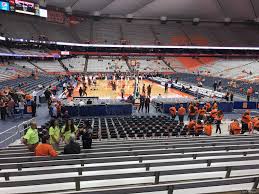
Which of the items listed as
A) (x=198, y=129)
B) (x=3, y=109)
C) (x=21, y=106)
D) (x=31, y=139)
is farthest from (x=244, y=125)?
(x=21, y=106)

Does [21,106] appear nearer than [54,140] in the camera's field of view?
No

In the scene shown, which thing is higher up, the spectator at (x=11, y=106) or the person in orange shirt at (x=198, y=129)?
the spectator at (x=11, y=106)

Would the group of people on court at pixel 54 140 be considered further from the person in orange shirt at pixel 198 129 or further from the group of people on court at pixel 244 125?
the group of people on court at pixel 244 125

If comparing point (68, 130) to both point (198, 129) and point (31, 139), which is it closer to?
point (31, 139)

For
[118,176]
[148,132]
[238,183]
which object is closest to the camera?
[238,183]

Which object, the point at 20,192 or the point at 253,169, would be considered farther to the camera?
the point at 253,169

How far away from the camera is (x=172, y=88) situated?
3700 centimetres

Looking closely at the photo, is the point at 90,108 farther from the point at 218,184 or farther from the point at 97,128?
the point at 218,184

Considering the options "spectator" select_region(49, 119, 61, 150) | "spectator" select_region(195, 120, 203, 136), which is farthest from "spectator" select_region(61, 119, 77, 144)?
"spectator" select_region(195, 120, 203, 136)

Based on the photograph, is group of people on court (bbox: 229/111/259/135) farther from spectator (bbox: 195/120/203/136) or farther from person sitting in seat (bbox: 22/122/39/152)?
person sitting in seat (bbox: 22/122/39/152)

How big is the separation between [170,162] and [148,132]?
6927 millimetres

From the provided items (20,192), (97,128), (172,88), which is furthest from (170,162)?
(172,88)

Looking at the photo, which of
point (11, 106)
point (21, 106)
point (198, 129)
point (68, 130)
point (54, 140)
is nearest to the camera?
A: point (54, 140)

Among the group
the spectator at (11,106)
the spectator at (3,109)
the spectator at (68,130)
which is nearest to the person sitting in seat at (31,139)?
the spectator at (68,130)
